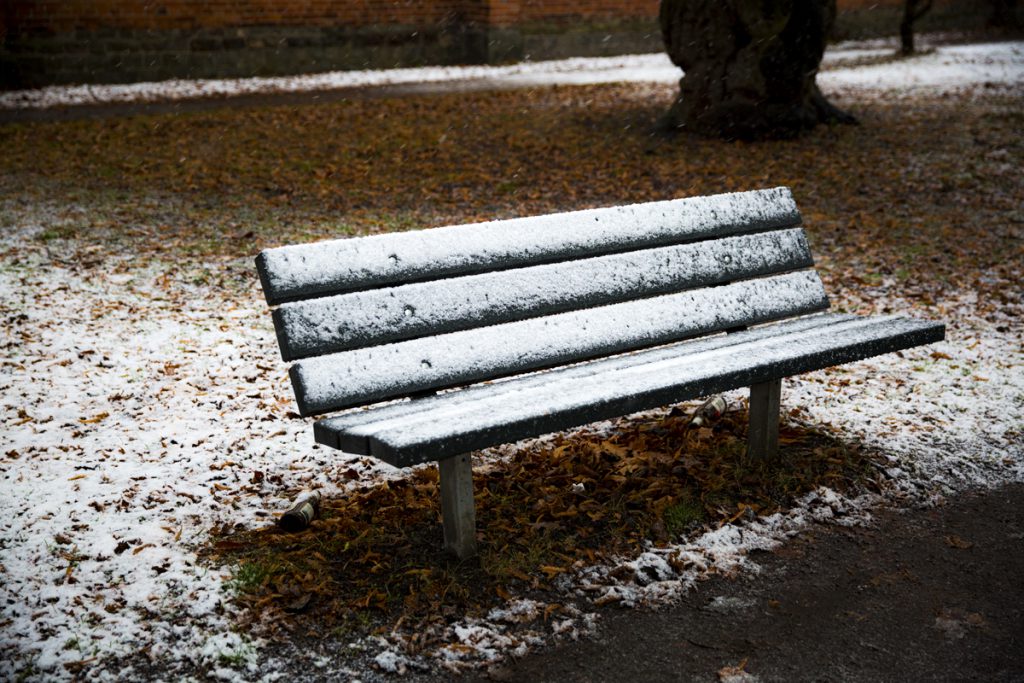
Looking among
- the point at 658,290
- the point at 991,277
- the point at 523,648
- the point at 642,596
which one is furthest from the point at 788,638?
the point at 991,277

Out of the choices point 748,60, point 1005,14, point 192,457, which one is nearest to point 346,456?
point 192,457

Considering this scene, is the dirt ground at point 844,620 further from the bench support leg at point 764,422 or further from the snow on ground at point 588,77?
the snow on ground at point 588,77

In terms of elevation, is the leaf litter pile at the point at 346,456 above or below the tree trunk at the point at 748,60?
below

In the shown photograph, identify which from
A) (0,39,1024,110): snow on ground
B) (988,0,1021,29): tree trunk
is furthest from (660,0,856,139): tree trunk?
(988,0,1021,29): tree trunk

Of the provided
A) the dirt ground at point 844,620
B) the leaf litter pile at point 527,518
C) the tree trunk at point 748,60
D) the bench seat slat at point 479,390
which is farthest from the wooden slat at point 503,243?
the tree trunk at point 748,60

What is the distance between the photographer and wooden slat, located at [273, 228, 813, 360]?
9.36 ft

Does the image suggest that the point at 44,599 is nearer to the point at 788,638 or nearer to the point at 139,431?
the point at 139,431

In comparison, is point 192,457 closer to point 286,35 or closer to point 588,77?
point 588,77

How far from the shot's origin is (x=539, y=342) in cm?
325

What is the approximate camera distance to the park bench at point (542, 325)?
9.21ft

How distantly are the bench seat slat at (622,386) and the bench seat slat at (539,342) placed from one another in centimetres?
6

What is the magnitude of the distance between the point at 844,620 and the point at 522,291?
141 cm

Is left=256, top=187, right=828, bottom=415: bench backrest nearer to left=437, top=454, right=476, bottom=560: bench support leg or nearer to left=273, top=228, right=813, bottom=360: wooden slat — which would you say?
left=273, top=228, right=813, bottom=360: wooden slat

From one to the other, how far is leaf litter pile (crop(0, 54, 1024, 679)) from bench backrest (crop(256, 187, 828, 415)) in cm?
53
